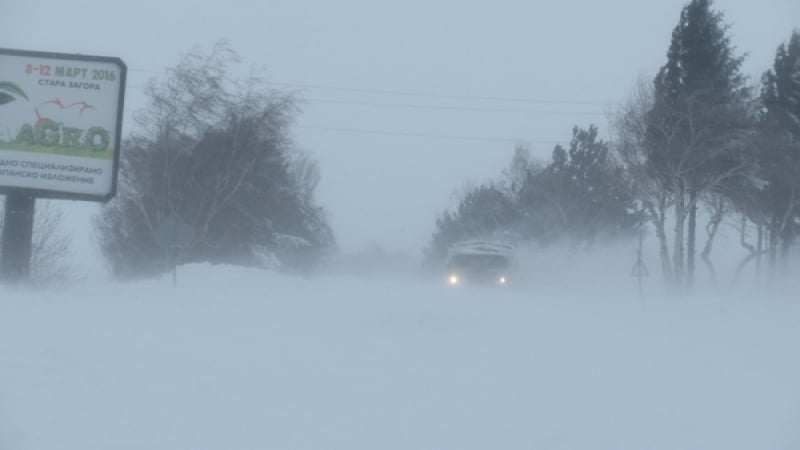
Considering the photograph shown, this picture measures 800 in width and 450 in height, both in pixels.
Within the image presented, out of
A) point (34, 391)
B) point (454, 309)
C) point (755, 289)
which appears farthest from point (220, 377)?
point (755, 289)

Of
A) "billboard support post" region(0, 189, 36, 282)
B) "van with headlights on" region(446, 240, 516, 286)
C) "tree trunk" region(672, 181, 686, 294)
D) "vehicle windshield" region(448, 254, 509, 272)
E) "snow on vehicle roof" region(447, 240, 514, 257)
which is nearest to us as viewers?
"billboard support post" region(0, 189, 36, 282)

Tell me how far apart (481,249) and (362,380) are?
87.7 ft

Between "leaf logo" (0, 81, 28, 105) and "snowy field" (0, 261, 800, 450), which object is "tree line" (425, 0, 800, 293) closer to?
"snowy field" (0, 261, 800, 450)

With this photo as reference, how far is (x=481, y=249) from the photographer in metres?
40.3

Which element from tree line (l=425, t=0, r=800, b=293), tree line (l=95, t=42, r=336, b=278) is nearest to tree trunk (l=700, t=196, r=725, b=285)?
tree line (l=425, t=0, r=800, b=293)

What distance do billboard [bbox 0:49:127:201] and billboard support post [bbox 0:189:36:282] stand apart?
11.8 inches

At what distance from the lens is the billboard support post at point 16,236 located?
23.5 metres

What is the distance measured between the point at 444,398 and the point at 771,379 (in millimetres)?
5470

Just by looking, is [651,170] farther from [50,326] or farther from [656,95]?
[50,326]

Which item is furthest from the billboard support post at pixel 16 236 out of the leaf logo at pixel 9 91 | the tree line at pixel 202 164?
the tree line at pixel 202 164

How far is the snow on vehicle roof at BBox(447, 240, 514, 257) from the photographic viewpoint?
131 ft

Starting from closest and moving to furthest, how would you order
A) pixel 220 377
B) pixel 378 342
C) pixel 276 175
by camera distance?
pixel 220 377 → pixel 378 342 → pixel 276 175

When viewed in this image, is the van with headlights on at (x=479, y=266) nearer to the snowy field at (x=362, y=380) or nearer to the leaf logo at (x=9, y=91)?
the snowy field at (x=362, y=380)

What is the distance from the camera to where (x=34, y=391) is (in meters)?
10.6
